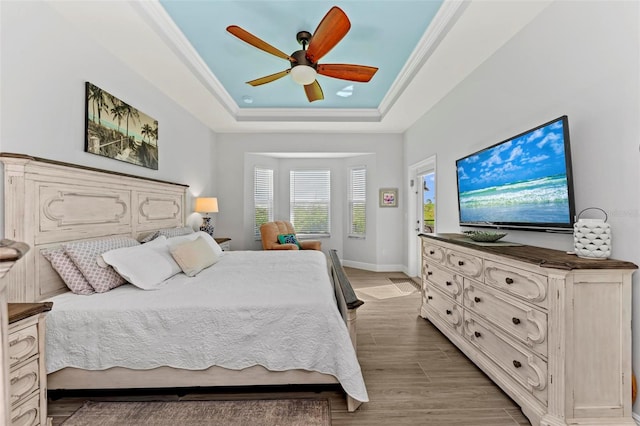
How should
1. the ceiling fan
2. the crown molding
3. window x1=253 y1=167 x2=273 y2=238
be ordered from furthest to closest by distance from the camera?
1. window x1=253 y1=167 x2=273 y2=238
2. the crown molding
3. the ceiling fan

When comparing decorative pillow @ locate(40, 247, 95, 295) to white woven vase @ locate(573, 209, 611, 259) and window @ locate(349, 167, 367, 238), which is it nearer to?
white woven vase @ locate(573, 209, 611, 259)

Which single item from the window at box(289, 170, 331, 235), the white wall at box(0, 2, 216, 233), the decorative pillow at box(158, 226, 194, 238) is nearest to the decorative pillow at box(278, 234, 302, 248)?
the window at box(289, 170, 331, 235)

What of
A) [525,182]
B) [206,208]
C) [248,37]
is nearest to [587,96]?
[525,182]

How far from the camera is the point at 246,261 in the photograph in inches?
120

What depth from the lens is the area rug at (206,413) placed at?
1.71 m

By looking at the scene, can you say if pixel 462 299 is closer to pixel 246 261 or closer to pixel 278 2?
pixel 246 261

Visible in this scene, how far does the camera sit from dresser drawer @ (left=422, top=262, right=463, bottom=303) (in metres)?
2.53

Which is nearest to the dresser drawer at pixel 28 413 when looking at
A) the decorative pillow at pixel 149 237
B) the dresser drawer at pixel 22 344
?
the dresser drawer at pixel 22 344

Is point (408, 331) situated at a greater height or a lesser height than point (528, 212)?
lesser

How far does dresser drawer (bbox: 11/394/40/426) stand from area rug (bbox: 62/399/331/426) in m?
0.26

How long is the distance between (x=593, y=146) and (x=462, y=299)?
1.42m

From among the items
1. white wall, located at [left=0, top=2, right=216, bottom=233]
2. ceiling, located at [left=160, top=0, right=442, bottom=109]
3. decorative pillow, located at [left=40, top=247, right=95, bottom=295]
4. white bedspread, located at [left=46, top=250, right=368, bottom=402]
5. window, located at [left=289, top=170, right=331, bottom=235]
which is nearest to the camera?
white bedspread, located at [left=46, top=250, right=368, bottom=402]

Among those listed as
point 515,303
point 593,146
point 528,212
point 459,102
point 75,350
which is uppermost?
point 459,102

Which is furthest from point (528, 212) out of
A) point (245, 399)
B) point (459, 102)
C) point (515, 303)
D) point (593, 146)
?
point (245, 399)
